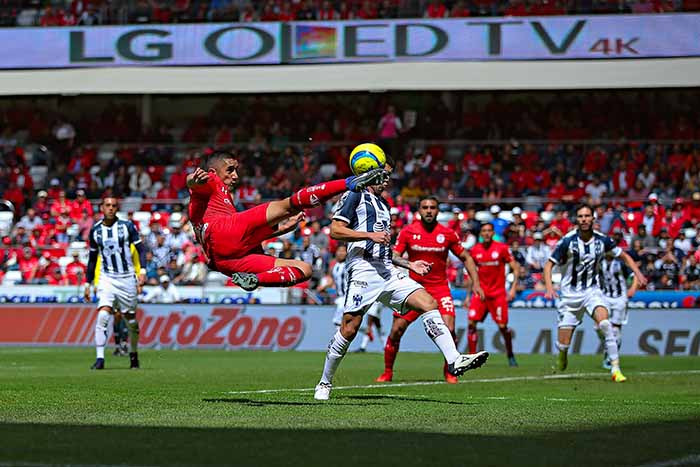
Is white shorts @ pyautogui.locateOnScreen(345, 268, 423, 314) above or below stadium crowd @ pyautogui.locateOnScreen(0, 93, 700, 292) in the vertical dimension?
below

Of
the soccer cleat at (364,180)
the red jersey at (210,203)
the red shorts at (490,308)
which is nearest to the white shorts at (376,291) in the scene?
the red jersey at (210,203)

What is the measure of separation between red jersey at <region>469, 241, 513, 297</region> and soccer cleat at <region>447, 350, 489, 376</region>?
34.0 feet

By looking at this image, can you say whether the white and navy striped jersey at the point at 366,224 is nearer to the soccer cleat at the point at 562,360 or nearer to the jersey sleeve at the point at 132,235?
the soccer cleat at the point at 562,360

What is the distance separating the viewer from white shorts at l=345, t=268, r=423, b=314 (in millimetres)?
12883

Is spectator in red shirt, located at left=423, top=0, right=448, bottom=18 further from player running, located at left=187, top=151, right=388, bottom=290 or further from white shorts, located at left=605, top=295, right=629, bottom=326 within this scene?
player running, located at left=187, top=151, right=388, bottom=290

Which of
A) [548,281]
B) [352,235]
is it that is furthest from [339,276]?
[352,235]

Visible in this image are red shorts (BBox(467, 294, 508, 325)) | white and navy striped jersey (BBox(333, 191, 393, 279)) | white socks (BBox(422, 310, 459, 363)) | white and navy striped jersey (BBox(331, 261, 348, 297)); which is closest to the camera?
white socks (BBox(422, 310, 459, 363))

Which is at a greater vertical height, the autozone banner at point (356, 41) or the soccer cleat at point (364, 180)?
the autozone banner at point (356, 41)

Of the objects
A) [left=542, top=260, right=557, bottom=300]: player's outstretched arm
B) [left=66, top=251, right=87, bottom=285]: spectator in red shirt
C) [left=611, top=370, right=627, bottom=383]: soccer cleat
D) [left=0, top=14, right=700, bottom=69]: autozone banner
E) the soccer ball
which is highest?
[left=0, top=14, right=700, bottom=69]: autozone banner

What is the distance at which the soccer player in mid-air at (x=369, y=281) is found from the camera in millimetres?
12539

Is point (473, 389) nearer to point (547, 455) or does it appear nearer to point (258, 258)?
point (258, 258)

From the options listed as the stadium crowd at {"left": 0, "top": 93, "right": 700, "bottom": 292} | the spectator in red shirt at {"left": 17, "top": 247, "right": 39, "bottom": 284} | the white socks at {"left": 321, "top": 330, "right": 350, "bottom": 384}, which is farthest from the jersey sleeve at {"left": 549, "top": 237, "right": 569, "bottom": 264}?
the spectator in red shirt at {"left": 17, "top": 247, "right": 39, "bottom": 284}

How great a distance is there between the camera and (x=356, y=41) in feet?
120

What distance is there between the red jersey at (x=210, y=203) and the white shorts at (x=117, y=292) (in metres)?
7.33
